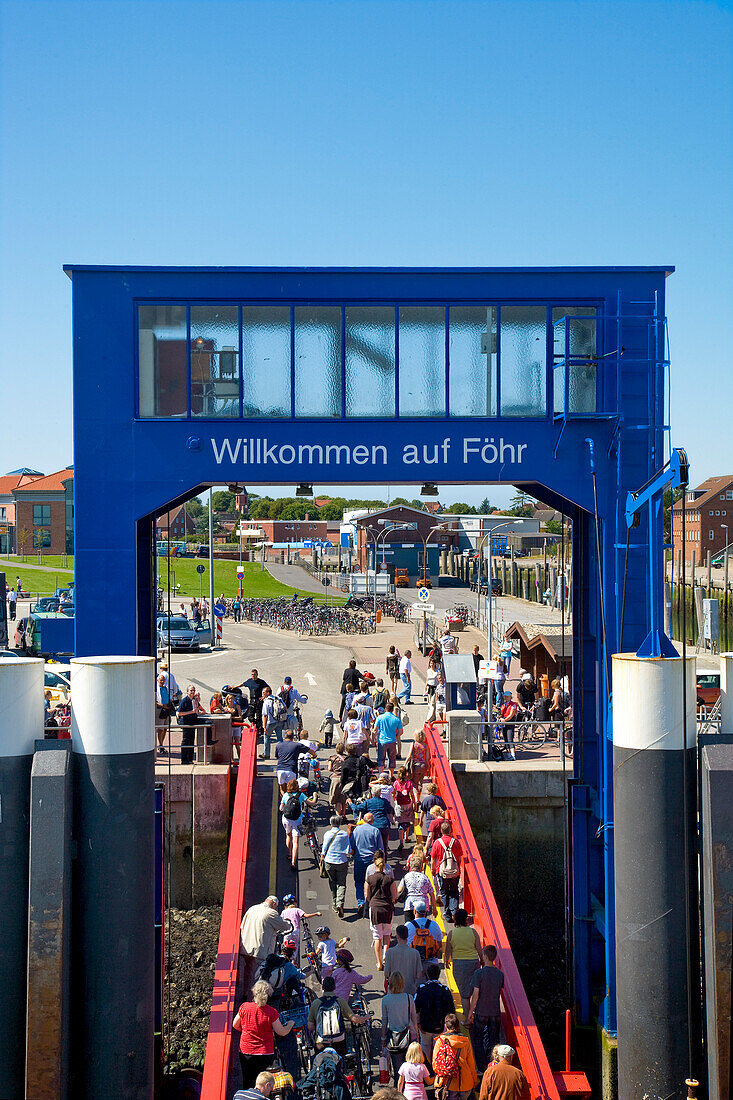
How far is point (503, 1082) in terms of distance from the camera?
8.62 metres

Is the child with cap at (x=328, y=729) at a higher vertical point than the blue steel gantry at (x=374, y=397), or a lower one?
lower

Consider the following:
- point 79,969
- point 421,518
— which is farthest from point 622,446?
point 421,518

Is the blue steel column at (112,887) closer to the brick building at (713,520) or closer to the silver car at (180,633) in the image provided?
the silver car at (180,633)

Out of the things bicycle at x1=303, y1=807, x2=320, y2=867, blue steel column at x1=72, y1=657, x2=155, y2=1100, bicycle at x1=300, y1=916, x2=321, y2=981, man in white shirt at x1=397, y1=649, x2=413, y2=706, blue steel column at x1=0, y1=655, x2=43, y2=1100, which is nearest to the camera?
blue steel column at x1=0, y1=655, x2=43, y2=1100

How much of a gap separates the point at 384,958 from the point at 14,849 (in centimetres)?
453

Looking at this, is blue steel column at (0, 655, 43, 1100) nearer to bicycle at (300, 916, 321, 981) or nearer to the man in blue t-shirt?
bicycle at (300, 916, 321, 981)

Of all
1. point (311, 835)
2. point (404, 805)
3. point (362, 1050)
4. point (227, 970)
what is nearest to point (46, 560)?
point (404, 805)

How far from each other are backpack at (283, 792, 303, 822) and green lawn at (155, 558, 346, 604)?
5044 cm

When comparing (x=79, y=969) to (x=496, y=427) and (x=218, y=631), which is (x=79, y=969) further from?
(x=218, y=631)

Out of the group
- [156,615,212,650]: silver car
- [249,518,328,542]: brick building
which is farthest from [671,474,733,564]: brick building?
[249,518,328,542]: brick building

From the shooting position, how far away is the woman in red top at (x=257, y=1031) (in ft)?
30.7

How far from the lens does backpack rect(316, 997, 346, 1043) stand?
369 inches

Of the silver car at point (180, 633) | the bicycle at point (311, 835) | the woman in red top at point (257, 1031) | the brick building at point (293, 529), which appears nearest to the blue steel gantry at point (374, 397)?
the bicycle at point (311, 835)

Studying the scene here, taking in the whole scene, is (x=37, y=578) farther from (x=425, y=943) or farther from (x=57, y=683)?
(x=425, y=943)
